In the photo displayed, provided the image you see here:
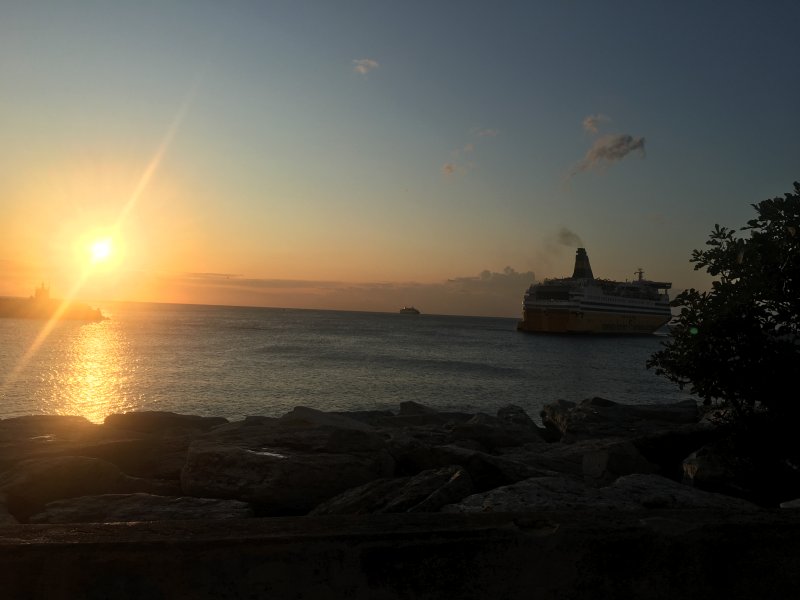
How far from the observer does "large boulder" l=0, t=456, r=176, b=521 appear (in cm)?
612

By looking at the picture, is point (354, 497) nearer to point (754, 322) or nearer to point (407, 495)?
point (407, 495)

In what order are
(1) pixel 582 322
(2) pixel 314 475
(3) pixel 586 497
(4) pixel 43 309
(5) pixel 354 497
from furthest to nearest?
(4) pixel 43 309 < (1) pixel 582 322 < (2) pixel 314 475 < (5) pixel 354 497 < (3) pixel 586 497

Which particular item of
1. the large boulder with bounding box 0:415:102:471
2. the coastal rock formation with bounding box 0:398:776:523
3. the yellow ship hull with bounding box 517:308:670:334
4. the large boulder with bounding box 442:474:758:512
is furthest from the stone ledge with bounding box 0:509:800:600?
the yellow ship hull with bounding box 517:308:670:334

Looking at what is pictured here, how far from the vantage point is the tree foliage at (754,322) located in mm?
6699

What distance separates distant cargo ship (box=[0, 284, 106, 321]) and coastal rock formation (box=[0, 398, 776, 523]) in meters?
149

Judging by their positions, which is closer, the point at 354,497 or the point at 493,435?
the point at 354,497

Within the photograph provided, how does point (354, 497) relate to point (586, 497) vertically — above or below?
below

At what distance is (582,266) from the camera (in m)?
113

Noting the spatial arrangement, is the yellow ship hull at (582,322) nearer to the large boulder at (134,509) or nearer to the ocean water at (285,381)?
the ocean water at (285,381)

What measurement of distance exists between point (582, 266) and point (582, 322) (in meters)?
20.6

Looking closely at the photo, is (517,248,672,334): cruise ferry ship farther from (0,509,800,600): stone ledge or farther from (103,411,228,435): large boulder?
(0,509,800,600): stone ledge

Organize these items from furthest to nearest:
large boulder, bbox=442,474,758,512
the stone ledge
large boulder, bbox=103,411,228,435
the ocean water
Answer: the ocean water < large boulder, bbox=103,411,228,435 < large boulder, bbox=442,474,758,512 < the stone ledge

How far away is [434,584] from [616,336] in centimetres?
10871

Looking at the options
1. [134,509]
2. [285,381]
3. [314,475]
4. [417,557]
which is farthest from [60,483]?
[285,381]
